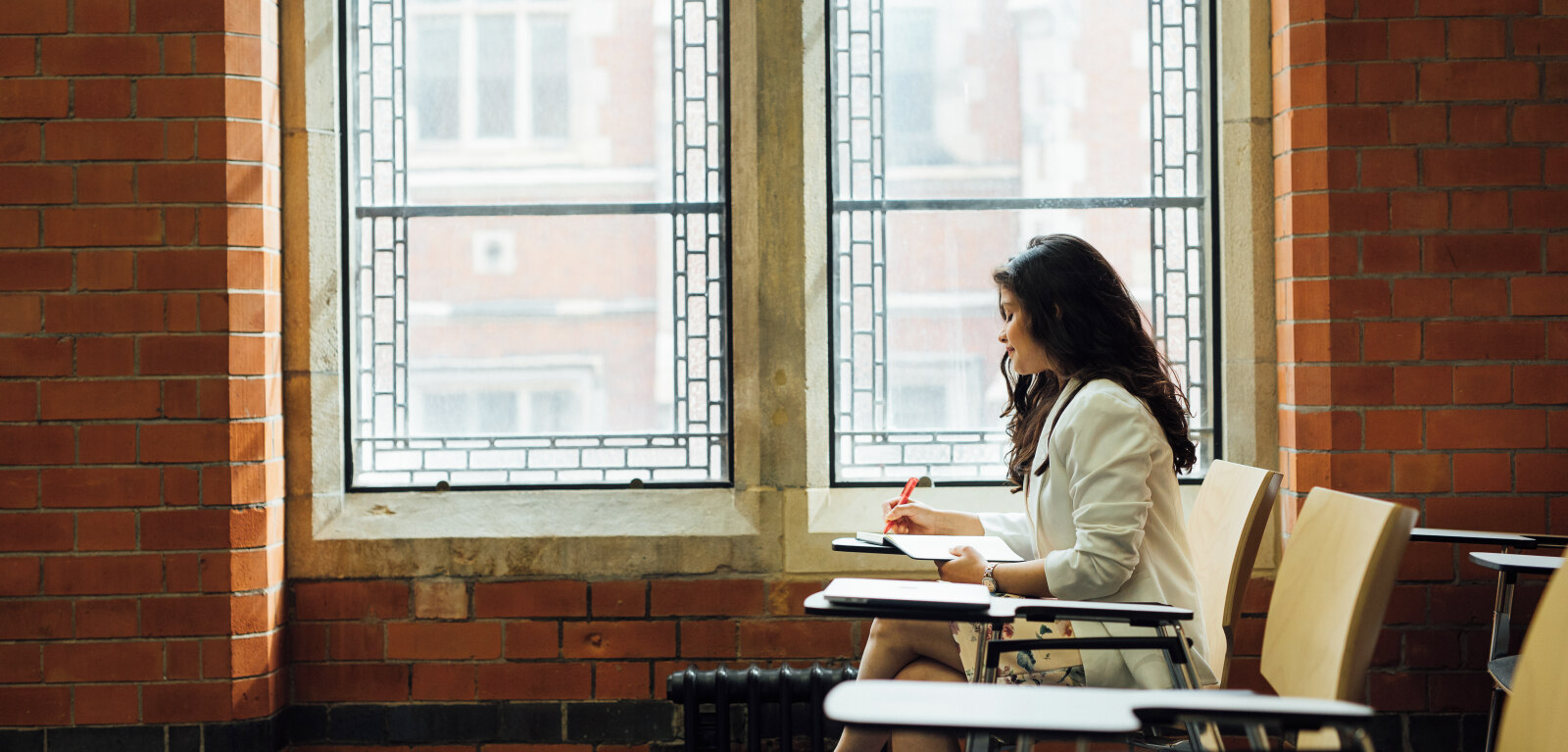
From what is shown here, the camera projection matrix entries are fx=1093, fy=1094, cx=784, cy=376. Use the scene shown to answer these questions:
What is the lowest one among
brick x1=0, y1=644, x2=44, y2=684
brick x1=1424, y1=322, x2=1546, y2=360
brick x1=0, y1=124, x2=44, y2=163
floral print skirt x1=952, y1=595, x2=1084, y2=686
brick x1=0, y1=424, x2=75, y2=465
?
brick x1=0, y1=644, x2=44, y2=684

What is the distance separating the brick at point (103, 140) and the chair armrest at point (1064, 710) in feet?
6.88

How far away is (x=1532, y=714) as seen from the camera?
1232 mm

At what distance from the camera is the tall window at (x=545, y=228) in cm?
270

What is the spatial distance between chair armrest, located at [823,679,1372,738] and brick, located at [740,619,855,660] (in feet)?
4.72

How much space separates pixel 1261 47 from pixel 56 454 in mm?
2882

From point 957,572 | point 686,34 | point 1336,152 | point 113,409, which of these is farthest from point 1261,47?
point 113,409

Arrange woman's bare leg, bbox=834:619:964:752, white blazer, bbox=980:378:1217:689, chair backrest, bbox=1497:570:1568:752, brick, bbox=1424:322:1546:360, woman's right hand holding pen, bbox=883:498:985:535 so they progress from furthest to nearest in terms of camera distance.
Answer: brick, bbox=1424:322:1546:360
woman's right hand holding pen, bbox=883:498:985:535
woman's bare leg, bbox=834:619:964:752
white blazer, bbox=980:378:1217:689
chair backrest, bbox=1497:570:1568:752

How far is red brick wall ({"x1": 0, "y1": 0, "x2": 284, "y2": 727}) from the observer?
2.40m

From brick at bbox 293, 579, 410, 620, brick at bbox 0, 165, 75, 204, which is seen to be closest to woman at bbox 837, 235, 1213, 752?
brick at bbox 293, 579, 410, 620

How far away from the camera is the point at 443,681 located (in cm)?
257

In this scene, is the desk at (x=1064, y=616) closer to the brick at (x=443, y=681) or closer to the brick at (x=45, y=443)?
the brick at (x=443, y=681)

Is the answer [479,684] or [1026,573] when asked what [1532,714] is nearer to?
[1026,573]

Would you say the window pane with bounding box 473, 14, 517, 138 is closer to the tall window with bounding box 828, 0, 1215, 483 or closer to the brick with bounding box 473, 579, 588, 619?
the tall window with bounding box 828, 0, 1215, 483

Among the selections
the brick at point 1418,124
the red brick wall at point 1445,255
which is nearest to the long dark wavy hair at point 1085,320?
the red brick wall at point 1445,255
